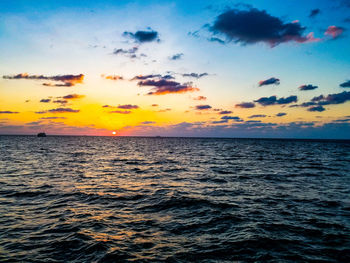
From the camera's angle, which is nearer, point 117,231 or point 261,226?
point 117,231

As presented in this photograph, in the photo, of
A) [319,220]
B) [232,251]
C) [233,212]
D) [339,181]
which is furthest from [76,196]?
[339,181]

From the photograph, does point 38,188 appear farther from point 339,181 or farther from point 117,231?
point 339,181

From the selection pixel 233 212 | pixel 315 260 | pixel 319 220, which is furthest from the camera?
pixel 233 212

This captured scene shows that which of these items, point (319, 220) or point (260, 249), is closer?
point (260, 249)

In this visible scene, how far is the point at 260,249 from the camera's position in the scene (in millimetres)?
9625

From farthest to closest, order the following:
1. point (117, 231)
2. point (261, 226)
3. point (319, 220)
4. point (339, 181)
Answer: point (339, 181)
point (319, 220)
point (261, 226)
point (117, 231)

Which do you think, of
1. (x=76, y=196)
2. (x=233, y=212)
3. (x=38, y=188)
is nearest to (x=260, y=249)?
(x=233, y=212)

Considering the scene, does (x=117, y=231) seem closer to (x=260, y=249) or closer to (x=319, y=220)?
(x=260, y=249)

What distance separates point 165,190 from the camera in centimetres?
2005

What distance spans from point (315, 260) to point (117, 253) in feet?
24.5

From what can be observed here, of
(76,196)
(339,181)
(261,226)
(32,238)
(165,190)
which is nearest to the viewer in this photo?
(32,238)

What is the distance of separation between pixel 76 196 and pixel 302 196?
17.4 m

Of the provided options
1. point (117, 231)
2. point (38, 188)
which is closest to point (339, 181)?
point (117, 231)

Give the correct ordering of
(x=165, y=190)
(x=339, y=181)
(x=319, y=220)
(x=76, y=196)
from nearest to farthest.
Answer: (x=319, y=220)
(x=76, y=196)
(x=165, y=190)
(x=339, y=181)
